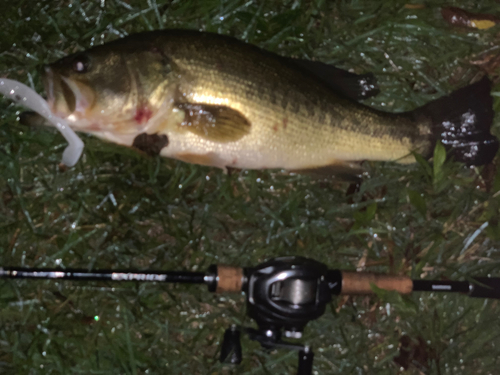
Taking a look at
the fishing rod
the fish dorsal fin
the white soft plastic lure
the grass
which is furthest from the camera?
the grass

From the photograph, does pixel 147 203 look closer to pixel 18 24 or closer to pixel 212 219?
pixel 212 219

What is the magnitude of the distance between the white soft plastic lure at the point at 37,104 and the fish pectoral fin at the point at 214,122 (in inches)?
20.2

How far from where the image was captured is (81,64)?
73.7 inches

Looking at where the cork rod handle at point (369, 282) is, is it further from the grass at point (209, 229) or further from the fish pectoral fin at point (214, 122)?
the fish pectoral fin at point (214, 122)

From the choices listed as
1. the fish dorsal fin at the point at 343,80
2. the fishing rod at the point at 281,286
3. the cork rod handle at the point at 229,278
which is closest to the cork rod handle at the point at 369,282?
the fishing rod at the point at 281,286

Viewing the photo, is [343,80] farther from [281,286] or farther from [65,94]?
[65,94]

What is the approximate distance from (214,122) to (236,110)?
4.5 inches

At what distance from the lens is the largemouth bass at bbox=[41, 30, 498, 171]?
1.90 metres

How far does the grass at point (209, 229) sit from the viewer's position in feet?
7.64

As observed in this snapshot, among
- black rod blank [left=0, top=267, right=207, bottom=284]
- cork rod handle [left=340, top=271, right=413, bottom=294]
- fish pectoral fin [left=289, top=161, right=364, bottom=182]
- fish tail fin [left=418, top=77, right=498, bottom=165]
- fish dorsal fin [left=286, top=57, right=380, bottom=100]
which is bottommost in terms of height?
black rod blank [left=0, top=267, right=207, bottom=284]

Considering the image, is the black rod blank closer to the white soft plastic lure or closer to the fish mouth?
the white soft plastic lure

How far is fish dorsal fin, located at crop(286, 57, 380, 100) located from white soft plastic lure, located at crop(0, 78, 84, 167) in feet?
3.60

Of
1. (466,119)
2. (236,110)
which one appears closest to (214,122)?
(236,110)

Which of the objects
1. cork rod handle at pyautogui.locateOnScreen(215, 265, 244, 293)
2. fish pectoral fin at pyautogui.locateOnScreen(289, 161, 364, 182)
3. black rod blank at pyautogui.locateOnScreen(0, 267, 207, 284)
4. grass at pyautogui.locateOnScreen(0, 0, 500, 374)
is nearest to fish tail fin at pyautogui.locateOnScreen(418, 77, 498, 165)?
grass at pyautogui.locateOnScreen(0, 0, 500, 374)
